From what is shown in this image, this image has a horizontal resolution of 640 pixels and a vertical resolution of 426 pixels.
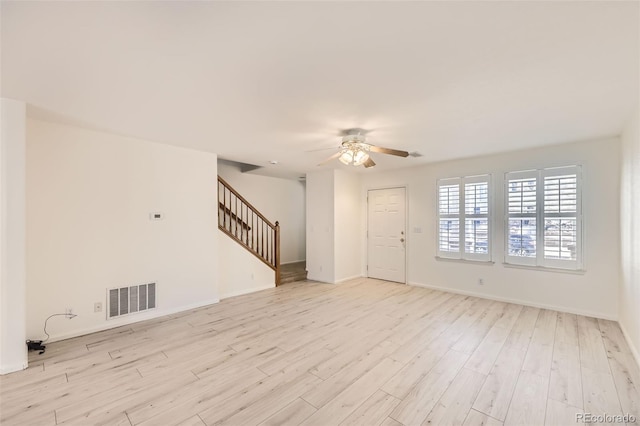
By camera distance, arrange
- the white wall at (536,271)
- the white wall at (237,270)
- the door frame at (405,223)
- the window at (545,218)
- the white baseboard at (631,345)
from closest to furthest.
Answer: the white baseboard at (631,345) → the white wall at (536,271) → the window at (545,218) → the white wall at (237,270) → the door frame at (405,223)

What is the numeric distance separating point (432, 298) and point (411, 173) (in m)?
2.59

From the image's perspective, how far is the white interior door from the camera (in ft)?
19.5

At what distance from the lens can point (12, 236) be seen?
255cm

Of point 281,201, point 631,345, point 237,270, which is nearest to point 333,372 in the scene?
point 237,270

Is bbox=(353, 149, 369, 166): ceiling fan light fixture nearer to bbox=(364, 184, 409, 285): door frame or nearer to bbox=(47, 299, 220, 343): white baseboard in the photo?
bbox=(364, 184, 409, 285): door frame

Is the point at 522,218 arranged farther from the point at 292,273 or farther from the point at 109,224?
the point at 109,224

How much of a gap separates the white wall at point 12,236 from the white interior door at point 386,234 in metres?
5.67

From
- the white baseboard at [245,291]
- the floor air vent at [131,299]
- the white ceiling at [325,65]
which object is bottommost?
the white baseboard at [245,291]

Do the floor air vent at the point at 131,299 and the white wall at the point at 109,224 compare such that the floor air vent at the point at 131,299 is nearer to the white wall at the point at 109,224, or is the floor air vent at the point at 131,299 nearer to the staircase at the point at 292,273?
the white wall at the point at 109,224

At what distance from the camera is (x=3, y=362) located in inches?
97.7

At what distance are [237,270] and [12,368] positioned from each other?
115 inches

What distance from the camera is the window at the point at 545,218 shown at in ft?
13.1

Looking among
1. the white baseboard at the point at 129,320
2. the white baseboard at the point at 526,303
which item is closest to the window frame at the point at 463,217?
the white baseboard at the point at 526,303

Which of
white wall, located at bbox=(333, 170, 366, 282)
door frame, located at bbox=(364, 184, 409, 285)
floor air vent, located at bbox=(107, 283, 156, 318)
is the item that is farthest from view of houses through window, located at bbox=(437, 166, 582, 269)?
floor air vent, located at bbox=(107, 283, 156, 318)
